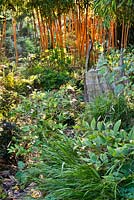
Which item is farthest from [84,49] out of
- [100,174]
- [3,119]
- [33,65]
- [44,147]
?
[100,174]

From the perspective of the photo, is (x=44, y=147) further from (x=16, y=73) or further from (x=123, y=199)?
(x=16, y=73)

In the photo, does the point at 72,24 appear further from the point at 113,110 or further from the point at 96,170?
the point at 96,170

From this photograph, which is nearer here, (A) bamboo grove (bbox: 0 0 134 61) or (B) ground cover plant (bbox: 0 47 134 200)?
(B) ground cover plant (bbox: 0 47 134 200)

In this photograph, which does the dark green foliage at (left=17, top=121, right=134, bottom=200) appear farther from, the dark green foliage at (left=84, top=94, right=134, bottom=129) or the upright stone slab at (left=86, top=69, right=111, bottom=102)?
the upright stone slab at (left=86, top=69, right=111, bottom=102)

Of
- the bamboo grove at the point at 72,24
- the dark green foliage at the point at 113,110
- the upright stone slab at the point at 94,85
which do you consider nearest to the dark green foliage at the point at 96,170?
the dark green foliage at the point at 113,110

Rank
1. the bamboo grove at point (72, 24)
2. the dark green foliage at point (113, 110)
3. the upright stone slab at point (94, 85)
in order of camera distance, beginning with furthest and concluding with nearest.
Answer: the bamboo grove at point (72, 24) → the upright stone slab at point (94, 85) → the dark green foliage at point (113, 110)

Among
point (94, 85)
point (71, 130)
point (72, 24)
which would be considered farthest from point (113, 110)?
point (72, 24)

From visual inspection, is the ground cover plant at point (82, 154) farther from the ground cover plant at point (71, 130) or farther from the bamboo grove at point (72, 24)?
the bamboo grove at point (72, 24)

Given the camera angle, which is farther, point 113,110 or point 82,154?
point 113,110

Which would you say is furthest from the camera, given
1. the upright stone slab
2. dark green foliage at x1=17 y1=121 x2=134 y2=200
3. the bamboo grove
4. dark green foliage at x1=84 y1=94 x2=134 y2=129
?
the bamboo grove

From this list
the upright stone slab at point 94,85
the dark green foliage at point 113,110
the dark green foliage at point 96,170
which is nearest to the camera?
the dark green foliage at point 96,170

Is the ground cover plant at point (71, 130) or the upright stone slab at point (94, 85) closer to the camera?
the ground cover plant at point (71, 130)

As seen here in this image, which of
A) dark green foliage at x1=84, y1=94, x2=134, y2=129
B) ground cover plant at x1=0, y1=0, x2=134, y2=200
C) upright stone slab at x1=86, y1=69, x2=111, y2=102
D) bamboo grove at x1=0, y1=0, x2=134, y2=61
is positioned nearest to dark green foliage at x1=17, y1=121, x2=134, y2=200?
ground cover plant at x1=0, y1=0, x2=134, y2=200

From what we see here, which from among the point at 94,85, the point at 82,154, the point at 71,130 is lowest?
the point at 71,130
